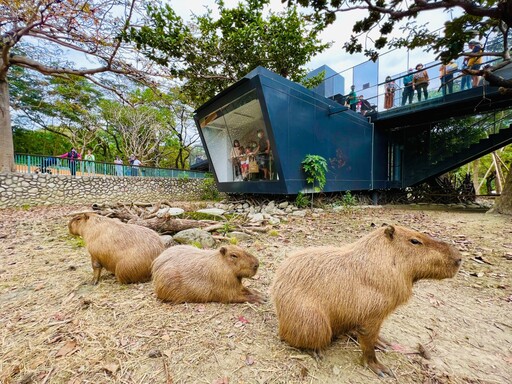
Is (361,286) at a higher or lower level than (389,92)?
lower

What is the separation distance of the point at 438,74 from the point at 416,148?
399cm

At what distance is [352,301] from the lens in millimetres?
1405

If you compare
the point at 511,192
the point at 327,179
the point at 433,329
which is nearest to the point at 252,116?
the point at 327,179

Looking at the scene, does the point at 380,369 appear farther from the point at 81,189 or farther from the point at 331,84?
the point at 81,189

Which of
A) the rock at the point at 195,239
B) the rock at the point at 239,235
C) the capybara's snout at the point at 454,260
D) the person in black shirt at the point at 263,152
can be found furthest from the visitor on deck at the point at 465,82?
the rock at the point at 195,239

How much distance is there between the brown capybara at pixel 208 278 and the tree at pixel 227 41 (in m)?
9.27

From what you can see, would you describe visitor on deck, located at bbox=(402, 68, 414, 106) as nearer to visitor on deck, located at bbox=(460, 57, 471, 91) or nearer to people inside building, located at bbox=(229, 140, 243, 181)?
visitor on deck, located at bbox=(460, 57, 471, 91)

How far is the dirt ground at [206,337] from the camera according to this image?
4.57 ft

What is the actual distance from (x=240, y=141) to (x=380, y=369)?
8.96 metres

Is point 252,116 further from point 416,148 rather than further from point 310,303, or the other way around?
point 416,148

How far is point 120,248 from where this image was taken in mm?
2396

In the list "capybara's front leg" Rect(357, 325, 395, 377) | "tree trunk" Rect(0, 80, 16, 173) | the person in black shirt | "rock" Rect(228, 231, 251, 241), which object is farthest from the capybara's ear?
"tree trunk" Rect(0, 80, 16, 173)

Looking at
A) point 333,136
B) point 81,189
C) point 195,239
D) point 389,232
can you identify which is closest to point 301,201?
point 333,136

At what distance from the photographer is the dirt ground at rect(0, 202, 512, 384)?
4.57 ft
